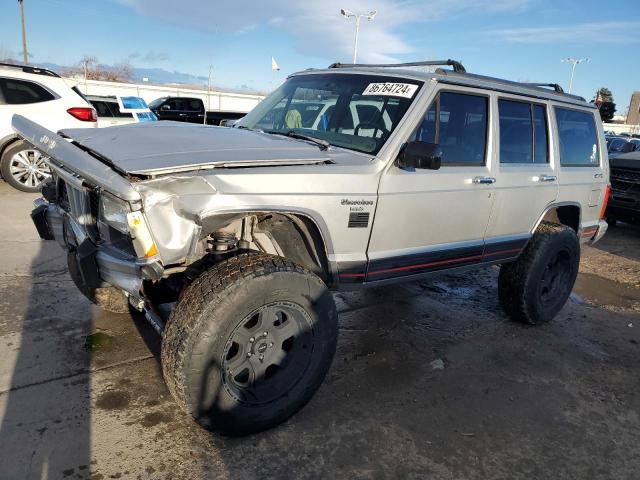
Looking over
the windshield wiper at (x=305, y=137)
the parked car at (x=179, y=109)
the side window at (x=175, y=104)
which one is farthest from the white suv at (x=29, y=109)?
the side window at (x=175, y=104)

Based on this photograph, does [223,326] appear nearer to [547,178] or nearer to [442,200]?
[442,200]

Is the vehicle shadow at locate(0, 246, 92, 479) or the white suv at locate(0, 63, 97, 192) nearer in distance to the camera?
the vehicle shadow at locate(0, 246, 92, 479)

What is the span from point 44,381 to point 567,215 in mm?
4523

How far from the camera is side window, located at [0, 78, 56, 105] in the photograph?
813 cm

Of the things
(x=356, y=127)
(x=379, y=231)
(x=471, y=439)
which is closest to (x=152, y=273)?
(x=379, y=231)

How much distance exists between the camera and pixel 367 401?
10.6ft

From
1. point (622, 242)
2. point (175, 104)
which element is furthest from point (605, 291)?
point (175, 104)

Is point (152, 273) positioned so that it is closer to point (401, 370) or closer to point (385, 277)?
point (385, 277)

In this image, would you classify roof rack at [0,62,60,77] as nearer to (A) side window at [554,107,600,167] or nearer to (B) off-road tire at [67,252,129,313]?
(B) off-road tire at [67,252,129,313]

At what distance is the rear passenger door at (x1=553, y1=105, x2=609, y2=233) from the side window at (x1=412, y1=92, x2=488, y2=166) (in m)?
1.09

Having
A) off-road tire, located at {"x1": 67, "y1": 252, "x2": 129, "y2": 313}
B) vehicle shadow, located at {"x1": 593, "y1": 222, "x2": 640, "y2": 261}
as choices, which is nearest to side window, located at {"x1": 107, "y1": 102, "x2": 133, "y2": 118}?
off-road tire, located at {"x1": 67, "y1": 252, "x2": 129, "y2": 313}

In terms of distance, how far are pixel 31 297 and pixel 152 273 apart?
252cm

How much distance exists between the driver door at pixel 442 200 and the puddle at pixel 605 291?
259 centimetres

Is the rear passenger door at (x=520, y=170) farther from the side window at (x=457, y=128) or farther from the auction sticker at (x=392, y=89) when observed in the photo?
the auction sticker at (x=392, y=89)
